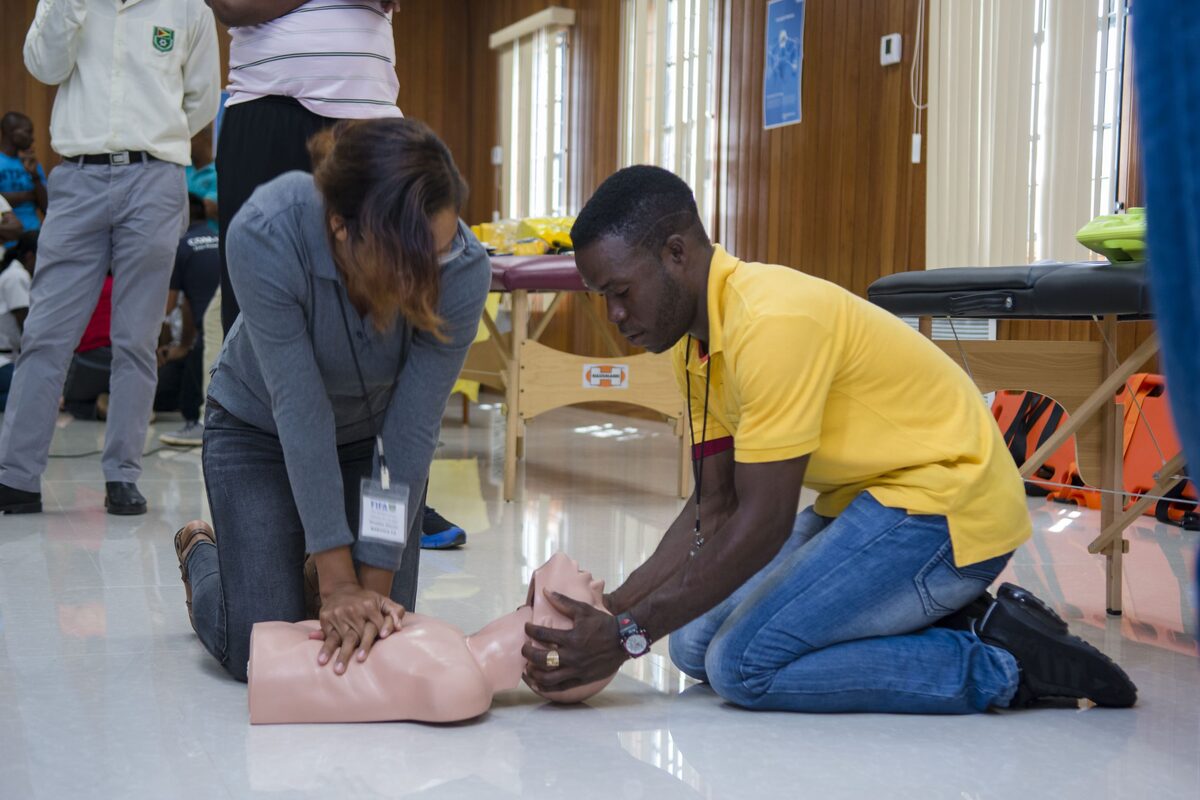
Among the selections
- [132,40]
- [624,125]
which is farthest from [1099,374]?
[624,125]

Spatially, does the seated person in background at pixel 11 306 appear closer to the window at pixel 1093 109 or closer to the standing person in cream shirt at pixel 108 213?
the standing person in cream shirt at pixel 108 213

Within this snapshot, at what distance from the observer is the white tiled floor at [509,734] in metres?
1.40

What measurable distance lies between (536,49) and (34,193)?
3422 millimetres

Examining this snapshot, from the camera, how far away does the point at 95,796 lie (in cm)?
133

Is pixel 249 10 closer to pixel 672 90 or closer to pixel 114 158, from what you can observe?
pixel 114 158

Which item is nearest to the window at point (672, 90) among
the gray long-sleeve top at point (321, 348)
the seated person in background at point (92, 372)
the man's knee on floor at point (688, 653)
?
the seated person in background at point (92, 372)

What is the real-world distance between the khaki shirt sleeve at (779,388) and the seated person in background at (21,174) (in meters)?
6.52

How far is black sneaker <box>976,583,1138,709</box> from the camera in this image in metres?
1.68

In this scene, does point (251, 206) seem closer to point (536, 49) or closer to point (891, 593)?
point (891, 593)

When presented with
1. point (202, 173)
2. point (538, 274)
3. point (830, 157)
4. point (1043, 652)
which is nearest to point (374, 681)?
point (1043, 652)

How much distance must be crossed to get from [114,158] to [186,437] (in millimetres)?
2233

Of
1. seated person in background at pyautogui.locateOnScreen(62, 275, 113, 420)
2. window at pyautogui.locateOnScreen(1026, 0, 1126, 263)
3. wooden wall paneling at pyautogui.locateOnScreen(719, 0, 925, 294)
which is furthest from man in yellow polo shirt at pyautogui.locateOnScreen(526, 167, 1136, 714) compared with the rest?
seated person in background at pyautogui.locateOnScreen(62, 275, 113, 420)

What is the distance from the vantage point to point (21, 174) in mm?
7238

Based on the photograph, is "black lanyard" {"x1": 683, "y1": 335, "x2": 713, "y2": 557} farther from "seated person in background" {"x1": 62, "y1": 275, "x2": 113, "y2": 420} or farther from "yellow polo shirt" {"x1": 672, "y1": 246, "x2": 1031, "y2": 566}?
"seated person in background" {"x1": 62, "y1": 275, "x2": 113, "y2": 420}
